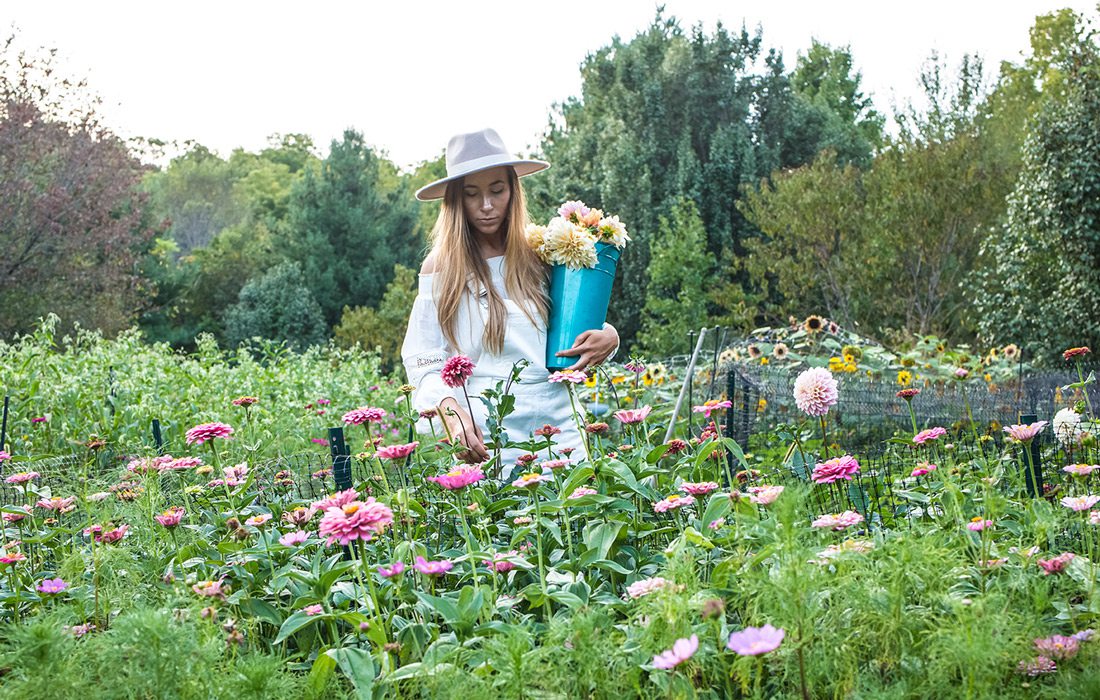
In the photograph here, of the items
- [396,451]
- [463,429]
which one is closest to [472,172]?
[463,429]

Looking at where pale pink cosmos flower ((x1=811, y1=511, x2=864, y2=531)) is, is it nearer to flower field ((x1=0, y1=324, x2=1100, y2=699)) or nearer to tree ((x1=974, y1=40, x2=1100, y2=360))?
→ flower field ((x1=0, y1=324, x2=1100, y2=699))

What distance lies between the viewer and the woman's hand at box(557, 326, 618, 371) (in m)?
2.39

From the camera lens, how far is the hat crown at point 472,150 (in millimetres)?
2609

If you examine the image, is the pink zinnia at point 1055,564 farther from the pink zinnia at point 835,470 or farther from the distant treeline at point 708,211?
the distant treeline at point 708,211

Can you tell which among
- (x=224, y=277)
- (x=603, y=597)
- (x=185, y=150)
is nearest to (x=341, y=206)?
(x=224, y=277)

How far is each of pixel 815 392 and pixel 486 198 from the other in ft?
3.49

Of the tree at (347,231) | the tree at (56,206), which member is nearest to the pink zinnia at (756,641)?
the tree at (56,206)

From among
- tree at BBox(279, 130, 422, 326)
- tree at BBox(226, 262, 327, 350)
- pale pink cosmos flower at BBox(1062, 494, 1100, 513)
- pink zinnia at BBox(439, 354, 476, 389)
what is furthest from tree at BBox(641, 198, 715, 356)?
pale pink cosmos flower at BBox(1062, 494, 1100, 513)

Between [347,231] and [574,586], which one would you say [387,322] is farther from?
[574,586]

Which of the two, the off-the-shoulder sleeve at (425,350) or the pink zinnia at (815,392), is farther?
the off-the-shoulder sleeve at (425,350)

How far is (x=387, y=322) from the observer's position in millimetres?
17328

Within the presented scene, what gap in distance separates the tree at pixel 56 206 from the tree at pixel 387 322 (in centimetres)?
409

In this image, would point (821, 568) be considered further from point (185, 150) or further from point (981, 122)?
point (185, 150)

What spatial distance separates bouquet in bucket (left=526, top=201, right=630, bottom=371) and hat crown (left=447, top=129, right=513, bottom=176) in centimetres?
29
